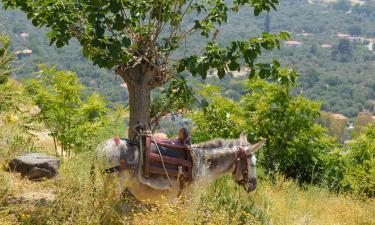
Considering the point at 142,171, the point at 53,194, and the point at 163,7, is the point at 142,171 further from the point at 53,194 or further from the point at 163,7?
the point at 163,7

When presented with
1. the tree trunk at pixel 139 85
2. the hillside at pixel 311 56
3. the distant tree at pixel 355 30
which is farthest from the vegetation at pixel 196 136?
the distant tree at pixel 355 30

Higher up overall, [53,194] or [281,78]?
[281,78]

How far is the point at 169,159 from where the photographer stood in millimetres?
5723

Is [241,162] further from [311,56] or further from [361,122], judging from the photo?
[311,56]

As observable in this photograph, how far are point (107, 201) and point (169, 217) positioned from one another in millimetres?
1041

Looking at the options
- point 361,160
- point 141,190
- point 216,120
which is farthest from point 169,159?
point 361,160

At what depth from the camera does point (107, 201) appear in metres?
5.19

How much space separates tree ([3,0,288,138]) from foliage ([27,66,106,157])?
2.22 metres

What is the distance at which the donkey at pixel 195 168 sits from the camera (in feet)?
18.1

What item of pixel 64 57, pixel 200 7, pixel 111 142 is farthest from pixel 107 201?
pixel 64 57

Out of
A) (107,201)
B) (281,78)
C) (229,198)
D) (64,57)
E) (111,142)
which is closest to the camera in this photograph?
(107,201)

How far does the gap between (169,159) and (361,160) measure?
7.67 meters

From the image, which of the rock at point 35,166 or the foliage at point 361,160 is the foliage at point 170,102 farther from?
the foliage at point 361,160

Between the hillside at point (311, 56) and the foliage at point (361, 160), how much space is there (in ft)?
95.9
